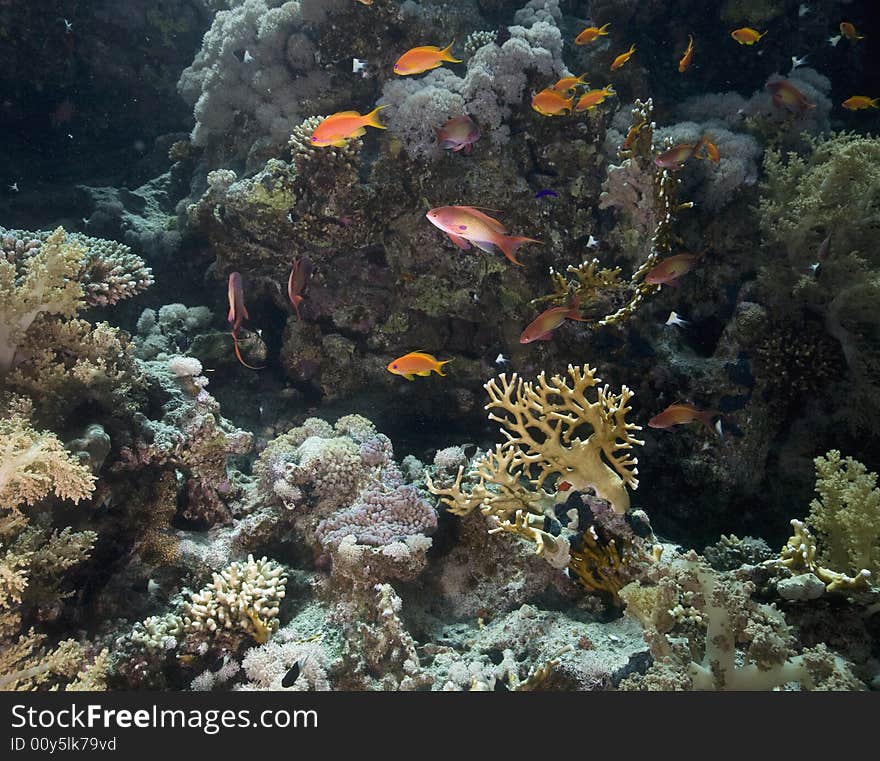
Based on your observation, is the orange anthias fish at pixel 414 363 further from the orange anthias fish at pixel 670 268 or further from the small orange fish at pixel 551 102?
the small orange fish at pixel 551 102

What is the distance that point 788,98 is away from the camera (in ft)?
19.3

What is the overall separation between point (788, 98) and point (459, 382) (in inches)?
197

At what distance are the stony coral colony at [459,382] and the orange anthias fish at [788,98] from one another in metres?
0.05

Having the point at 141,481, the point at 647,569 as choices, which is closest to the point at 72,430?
the point at 141,481

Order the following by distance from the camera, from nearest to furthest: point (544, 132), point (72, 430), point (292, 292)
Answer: point (72, 430), point (292, 292), point (544, 132)

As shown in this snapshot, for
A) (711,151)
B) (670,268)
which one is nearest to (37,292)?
(670,268)

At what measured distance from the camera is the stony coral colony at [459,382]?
297 centimetres

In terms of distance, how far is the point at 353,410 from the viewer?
567 centimetres

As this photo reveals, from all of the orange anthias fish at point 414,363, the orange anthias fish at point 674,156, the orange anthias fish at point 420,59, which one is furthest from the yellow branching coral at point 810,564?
the orange anthias fish at point 420,59

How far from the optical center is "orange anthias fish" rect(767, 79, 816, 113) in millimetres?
5867

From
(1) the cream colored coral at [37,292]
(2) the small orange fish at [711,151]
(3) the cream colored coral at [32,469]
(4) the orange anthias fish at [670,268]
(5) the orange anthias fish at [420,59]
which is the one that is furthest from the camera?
(2) the small orange fish at [711,151]

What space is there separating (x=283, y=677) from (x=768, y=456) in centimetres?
482

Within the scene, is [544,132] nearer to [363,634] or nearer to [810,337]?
[810,337]

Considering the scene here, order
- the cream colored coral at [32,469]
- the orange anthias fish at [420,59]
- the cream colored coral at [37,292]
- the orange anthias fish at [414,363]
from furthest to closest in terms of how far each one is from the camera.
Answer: the orange anthias fish at [420,59], the orange anthias fish at [414,363], the cream colored coral at [37,292], the cream colored coral at [32,469]
